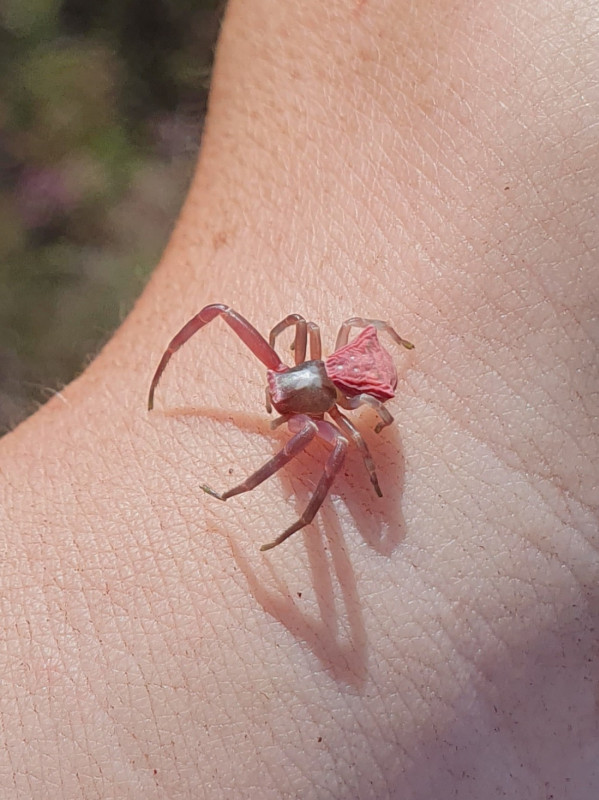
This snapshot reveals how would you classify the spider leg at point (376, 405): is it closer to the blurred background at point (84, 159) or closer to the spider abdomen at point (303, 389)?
the spider abdomen at point (303, 389)

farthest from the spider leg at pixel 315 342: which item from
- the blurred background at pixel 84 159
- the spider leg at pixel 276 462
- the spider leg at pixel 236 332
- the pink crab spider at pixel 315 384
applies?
the blurred background at pixel 84 159

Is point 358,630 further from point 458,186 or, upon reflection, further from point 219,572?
point 458,186

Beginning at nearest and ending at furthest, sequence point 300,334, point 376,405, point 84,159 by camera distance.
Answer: point 376,405 → point 300,334 → point 84,159

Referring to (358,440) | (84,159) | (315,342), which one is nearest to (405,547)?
(358,440)

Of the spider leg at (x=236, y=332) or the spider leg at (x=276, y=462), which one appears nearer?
the spider leg at (x=276, y=462)

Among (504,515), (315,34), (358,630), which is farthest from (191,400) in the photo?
(315,34)

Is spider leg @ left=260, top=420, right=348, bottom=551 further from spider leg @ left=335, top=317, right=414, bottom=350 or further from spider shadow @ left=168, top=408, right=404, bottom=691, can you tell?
spider leg @ left=335, top=317, right=414, bottom=350

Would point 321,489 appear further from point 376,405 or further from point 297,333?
point 297,333
